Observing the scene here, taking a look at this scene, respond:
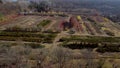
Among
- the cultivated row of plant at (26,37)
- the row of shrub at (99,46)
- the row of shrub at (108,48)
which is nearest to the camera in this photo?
the row of shrub at (108,48)

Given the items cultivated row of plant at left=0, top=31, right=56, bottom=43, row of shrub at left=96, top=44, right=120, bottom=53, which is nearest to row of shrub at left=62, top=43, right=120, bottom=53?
row of shrub at left=96, top=44, right=120, bottom=53

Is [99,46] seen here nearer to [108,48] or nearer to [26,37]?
[108,48]

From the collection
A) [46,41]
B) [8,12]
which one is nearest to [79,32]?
[46,41]

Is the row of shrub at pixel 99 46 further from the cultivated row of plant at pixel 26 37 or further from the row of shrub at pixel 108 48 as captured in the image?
the cultivated row of plant at pixel 26 37

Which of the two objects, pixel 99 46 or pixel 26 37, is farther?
pixel 26 37

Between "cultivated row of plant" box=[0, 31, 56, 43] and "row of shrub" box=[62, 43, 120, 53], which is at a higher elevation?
"row of shrub" box=[62, 43, 120, 53]

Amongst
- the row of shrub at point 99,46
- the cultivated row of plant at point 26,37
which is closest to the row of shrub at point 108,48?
the row of shrub at point 99,46

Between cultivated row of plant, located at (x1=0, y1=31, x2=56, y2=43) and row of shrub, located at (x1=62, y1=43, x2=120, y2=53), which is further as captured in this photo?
cultivated row of plant, located at (x1=0, y1=31, x2=56, y2=43)

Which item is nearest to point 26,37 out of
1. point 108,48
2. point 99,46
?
point 99,46

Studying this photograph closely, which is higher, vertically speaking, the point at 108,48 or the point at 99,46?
the point at 108,48

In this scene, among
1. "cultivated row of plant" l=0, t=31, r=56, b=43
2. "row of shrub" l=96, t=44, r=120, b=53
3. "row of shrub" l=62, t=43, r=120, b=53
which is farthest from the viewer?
"cultivated row of plant" l=0, t=31, r=56, b=43

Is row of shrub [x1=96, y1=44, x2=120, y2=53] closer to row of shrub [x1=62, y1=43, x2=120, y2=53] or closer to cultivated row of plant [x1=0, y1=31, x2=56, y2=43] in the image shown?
row of shrub [x1=62, y1=43, x2=120, y2=53]

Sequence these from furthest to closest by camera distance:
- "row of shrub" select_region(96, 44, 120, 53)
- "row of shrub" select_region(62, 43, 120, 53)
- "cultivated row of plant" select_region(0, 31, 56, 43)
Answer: "cultivated row of plant" select_region(0, 31, 56, 43)
"row of shrub" select_region(62, 43, 120, 53)
"row of shrub" select_region(96, 44, 120, 53)
